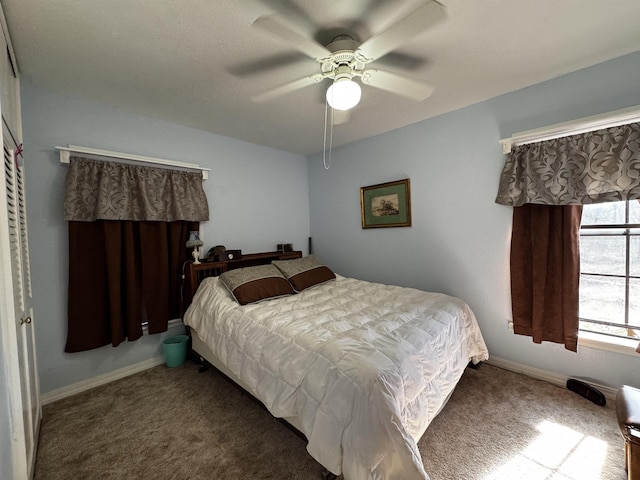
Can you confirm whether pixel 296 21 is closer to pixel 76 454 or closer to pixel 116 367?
pixel 76 454

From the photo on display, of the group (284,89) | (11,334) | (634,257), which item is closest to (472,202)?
(634,257)

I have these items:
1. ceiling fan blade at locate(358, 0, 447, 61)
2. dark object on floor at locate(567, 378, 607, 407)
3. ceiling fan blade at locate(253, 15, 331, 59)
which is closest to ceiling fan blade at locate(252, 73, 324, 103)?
ceiling fan blade at locate(253, 15, 331, 59)

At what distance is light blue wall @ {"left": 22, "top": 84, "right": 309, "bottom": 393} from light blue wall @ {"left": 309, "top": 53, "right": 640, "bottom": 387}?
1.38 metres

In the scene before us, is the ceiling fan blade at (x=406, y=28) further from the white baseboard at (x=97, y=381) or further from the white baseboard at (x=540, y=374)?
the white baseboard at (x=97, y=381)

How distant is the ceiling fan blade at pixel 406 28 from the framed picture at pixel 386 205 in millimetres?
1733

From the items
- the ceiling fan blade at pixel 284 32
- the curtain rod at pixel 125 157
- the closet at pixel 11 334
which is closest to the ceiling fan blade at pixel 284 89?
the ceiling fan blade at pixel 284 32

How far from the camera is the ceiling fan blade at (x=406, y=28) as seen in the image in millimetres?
1059

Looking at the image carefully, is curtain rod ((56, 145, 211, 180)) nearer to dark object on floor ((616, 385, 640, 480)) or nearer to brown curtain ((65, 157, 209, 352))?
brown curtain ((65, 157, 209, 352))

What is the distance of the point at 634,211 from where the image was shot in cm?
194

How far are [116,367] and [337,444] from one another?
2329 millimetres

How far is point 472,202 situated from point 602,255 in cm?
102

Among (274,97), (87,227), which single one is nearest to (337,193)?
(274,97)

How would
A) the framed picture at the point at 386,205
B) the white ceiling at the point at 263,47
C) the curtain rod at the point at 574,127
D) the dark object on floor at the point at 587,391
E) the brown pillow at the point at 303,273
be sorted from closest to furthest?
1. the white ceiling at the point at 263,47
2. the curtain rod at the point at 574,127
3. the dark object on floor at the point at 587,391
4. the brown pillow at the point at 303,273
5. the framed picture at the point at 386,205

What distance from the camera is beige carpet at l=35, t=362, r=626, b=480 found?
144 cm
